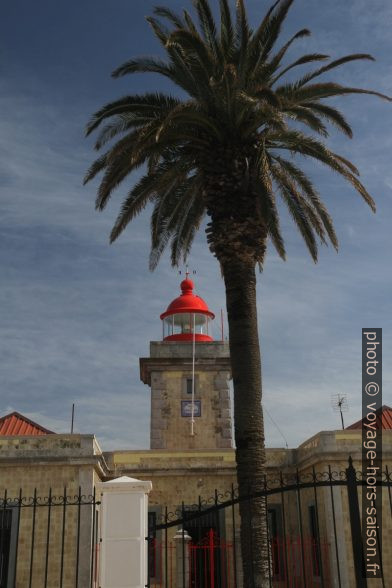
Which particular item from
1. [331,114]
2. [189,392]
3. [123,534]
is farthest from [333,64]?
[189,392]

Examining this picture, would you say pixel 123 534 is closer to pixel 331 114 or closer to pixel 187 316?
pixel 331 114

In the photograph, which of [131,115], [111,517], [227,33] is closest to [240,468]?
[111,517]

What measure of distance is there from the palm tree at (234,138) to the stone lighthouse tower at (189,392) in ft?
43.0

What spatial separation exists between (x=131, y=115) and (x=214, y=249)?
10.7 ft

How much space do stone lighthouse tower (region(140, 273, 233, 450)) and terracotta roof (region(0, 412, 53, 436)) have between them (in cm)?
445

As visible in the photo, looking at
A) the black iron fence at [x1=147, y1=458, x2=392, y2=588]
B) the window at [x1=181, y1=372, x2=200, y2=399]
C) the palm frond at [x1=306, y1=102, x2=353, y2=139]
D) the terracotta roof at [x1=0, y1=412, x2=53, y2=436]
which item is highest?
the palm frond at [x1=306, y1=102, x2=353, y2=139]

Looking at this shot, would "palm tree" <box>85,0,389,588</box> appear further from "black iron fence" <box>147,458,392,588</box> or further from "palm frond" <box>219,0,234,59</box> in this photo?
"black iron fence" <box>147,458,392,588</box>

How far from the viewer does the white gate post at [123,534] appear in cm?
768

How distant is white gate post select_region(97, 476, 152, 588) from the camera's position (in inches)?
303

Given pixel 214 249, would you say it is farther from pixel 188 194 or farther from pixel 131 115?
pixel 131 115

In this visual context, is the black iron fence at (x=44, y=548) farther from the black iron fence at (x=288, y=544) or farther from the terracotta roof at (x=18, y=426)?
the terracotta roof at (x=18, y=426)

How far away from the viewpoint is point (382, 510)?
52.4ft

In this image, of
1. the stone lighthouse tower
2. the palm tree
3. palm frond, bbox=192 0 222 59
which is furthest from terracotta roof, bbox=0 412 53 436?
palm frond, bbox=192 0 222 59

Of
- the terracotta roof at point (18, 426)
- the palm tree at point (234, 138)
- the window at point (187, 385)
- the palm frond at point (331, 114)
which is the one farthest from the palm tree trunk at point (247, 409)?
the window at point (187, 385)
